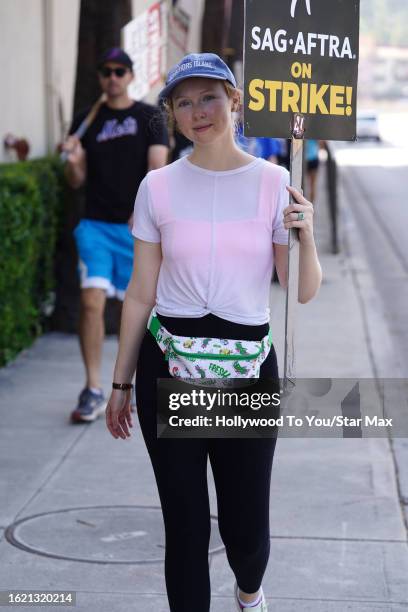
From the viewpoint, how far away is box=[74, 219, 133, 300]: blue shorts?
7090 millimetres

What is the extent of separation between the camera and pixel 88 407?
277 inches

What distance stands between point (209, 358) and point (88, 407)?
3589 mm

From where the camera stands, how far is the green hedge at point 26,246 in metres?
7.96

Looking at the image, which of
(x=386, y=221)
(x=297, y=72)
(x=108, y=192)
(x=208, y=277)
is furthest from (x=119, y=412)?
(x=386, y=221)

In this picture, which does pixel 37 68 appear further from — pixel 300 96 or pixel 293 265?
pixel 293 265

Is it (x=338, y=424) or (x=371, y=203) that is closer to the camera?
(x=338, y=424)

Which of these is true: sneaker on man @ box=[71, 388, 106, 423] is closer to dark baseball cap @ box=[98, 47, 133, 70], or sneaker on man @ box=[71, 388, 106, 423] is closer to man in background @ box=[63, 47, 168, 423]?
man in background @ box=[63, 47, 168, 423]

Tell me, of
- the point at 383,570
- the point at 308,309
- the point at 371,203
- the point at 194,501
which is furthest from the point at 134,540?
the point at 371,203

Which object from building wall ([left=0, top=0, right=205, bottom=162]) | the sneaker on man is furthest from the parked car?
the sneaker on man

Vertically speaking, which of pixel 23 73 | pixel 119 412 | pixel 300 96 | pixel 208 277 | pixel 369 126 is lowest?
pixel 369 126

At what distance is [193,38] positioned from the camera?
21.7m

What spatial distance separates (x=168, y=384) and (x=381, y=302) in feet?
29.1

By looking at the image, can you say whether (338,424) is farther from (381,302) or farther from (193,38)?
(193,38)

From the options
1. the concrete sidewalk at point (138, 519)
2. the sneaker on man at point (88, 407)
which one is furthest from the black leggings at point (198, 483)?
the sneaker on man at point (88, 407)
